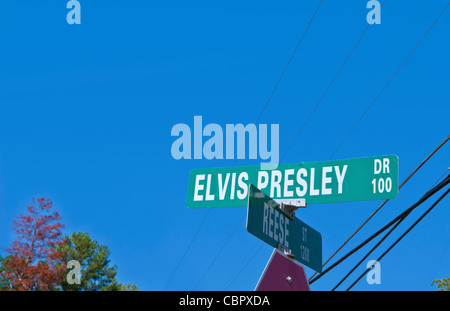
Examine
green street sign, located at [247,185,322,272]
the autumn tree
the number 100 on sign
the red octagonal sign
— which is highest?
the autumn tree

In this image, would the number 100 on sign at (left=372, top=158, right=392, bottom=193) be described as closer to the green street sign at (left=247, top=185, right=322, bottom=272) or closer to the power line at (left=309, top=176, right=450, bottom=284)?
the green street sign at (left=247, top=185, right=322, bottom=272)

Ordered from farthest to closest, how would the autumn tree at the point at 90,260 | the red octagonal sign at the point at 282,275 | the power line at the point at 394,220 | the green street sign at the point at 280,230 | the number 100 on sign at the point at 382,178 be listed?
the autumn tree at the point at 90,260 < the power line at the point at 394,220 < the number 100 on sign at the point at 382,178 < the green street sign at the point at 280,230 < the red octagonal sign at the point at 282,275

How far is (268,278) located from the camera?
5.13 m

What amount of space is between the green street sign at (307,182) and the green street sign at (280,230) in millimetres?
328

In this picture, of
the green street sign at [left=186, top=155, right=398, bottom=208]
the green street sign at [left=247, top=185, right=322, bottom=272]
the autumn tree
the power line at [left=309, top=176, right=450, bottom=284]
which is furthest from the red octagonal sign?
the autumn tree

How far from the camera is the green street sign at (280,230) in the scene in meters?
5.50

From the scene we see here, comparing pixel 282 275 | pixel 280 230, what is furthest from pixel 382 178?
pixel 282 275

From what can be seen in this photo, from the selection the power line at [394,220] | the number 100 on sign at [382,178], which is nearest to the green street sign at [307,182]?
the number 100 on sign at [382,178]

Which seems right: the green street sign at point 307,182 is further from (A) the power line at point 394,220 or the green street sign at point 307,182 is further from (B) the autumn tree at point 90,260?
(B) the autumn tree at point 90,260

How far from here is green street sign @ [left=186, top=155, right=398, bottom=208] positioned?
6176mm

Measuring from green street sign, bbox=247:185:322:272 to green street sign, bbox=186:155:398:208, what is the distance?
0.33 metres

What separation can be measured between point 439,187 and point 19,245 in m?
35.3
